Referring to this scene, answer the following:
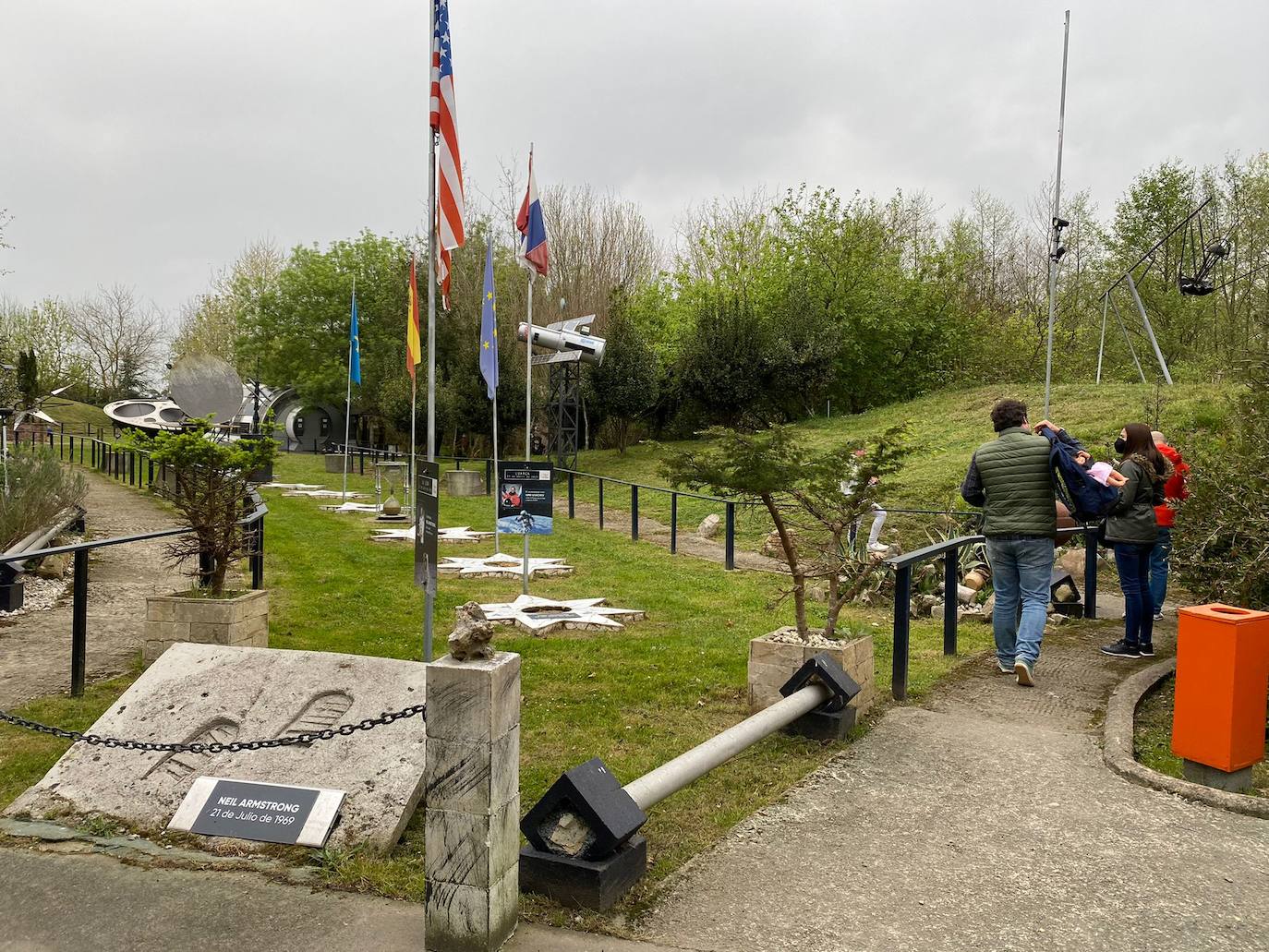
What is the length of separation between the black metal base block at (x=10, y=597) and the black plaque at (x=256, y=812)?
5761mm

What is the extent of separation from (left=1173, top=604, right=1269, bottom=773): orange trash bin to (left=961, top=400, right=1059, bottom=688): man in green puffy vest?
1.73 m

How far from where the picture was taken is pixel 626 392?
28547 mm

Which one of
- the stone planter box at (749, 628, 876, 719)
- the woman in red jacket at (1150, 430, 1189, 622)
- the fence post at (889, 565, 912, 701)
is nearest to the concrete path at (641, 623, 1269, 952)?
the stone planter box at (749, 628, 876, 719)

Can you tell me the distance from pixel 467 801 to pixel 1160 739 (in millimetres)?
4152

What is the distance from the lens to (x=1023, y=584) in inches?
248

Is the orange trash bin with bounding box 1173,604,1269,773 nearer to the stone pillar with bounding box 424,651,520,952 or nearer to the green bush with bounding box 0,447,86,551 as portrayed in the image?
the stone pillar with bounding box 424,651,520,952

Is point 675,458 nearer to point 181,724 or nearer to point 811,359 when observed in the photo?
point 181,724

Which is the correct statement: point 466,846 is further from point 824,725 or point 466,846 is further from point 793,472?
point 793,472

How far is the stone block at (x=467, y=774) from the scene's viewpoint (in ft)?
9.57

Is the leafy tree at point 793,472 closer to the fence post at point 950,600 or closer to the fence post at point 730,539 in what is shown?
the fence post at point 950,600

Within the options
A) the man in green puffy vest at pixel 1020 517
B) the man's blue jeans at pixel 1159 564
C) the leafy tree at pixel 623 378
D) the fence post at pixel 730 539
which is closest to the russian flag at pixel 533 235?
the fence post at pixel 730 539

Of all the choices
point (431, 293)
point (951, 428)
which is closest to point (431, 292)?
point (431, 293)

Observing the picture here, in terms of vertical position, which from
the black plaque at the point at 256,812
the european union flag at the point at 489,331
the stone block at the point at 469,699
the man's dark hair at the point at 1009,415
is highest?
the european union flag at the point at 489,331

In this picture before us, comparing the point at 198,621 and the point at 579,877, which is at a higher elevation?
the point at 198,621
